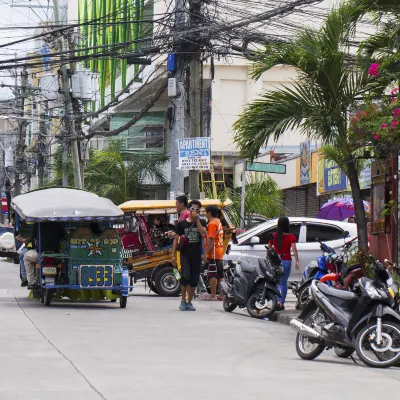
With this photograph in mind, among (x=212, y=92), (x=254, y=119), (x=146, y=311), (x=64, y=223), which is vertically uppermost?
(x=212, y=92)

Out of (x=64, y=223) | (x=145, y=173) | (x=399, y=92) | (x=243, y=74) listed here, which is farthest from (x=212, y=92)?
(x=399, y=92)

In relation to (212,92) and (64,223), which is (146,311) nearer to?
(64,223)

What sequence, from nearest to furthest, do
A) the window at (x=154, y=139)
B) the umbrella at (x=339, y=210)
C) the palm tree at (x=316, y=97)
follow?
the palm tree at (x=316, y=97) < the umbrella at (x=339, y=210) < the window at (x=154, y=139)

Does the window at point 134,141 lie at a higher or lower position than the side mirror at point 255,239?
higher

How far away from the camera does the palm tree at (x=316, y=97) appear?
1636cm

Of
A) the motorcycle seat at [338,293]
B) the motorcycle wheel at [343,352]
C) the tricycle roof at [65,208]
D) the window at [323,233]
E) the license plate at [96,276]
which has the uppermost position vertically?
the tricycle roof at [65,208]

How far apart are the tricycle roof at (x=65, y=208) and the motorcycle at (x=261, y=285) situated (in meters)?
2.58

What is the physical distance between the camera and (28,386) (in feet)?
29.5

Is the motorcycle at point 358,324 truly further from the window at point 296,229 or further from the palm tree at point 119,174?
the palm tree at point 119,174

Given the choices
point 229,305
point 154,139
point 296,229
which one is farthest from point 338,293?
point 154,139

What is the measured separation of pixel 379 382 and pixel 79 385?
9.75 ft

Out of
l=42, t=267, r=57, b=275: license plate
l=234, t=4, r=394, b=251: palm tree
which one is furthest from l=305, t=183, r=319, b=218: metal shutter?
l=234, t=4, r=394, b=251: palm tree

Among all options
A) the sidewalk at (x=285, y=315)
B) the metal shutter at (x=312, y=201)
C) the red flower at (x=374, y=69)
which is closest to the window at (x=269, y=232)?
the sidewalk at (x=285, y=315)

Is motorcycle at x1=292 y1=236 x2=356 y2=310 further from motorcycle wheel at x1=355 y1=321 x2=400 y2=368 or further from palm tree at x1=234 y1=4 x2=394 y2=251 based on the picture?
Answer: motorcycle wheel at x1=355 y1=321 x2=400 y2=368
